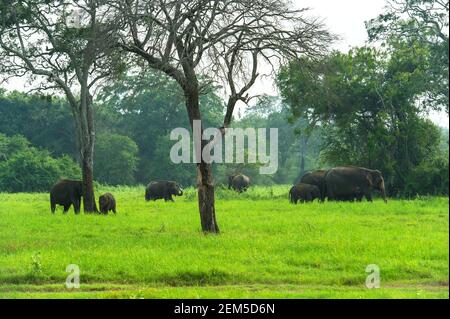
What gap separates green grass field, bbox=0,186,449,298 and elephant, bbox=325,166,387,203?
9893 mm

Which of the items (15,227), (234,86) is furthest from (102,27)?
(15,227)

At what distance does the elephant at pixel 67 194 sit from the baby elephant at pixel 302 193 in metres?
9.86

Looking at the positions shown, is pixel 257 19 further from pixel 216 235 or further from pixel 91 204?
pixel 91 204

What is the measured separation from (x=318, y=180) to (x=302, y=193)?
3577 mm

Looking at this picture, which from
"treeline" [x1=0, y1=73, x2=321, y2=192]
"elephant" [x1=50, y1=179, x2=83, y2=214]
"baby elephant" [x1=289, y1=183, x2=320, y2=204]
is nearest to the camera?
"elephant" [x1=50, y1=179, x2=83, y2=214]

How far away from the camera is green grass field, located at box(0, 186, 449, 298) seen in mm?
11828

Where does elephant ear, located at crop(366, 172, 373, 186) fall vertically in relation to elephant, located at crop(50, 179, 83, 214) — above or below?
above

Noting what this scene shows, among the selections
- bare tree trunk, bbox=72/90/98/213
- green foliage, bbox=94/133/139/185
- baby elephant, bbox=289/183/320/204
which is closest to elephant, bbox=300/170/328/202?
baby elephant, bbox=289/183/320/204

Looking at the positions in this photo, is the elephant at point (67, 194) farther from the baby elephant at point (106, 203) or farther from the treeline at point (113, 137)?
the treeline at point (113, 137)

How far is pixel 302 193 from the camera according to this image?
34.0 metres

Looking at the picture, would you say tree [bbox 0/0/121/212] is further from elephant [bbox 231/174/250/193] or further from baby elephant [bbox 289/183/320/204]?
elephant [bbox 231/174/250/193]

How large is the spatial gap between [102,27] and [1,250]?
20.4 feet

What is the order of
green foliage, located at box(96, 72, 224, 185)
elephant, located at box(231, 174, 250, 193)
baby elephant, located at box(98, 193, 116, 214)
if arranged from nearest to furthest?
baby elephant, located at box(98, 193, 116, 214)
elephant, located at box(231, 174, 250, 193)
green foliage, located at box(96, 72, 224, 185)

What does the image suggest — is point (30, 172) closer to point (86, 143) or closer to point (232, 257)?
point (86, 143)
